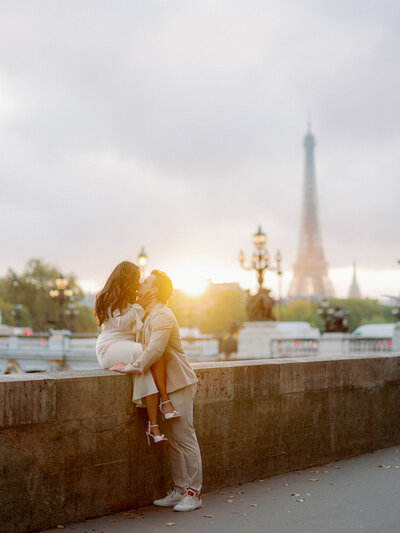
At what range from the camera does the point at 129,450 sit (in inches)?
231

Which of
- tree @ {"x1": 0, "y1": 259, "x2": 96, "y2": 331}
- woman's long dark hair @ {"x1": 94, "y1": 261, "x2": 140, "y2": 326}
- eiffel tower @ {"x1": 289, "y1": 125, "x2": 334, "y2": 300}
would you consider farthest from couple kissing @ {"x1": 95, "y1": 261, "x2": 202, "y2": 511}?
eiffel tower @ {"x1": 289, "y1": 125, "x2": 334, "y2": 300}

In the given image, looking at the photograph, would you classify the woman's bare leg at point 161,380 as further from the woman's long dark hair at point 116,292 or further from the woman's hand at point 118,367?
the woman's long dark hair at point 116,292

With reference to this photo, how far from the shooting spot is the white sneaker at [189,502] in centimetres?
572

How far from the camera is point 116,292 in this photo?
235 inches

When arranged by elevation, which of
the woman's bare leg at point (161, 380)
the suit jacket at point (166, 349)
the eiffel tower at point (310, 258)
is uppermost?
the eiffel tower at point (310, 258)

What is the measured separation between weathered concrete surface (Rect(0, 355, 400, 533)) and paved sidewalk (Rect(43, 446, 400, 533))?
188mm

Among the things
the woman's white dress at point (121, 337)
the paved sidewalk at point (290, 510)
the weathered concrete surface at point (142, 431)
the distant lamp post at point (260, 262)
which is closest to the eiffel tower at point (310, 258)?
the distant lamp post at point (260, 262)

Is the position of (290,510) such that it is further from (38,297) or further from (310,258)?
(310,258)

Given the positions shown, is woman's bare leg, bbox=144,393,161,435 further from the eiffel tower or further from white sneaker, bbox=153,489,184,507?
the eiffel tower

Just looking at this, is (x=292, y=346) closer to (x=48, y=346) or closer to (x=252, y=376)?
(x=48, y=346)

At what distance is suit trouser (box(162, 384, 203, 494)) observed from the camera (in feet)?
19.0

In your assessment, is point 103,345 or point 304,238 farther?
point 304,238

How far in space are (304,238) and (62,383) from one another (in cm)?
13824

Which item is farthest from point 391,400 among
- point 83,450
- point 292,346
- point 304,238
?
point 304,238
